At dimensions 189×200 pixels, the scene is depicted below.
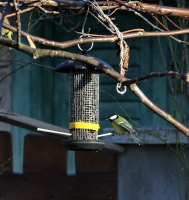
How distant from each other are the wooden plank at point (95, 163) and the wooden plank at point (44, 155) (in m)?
0.12

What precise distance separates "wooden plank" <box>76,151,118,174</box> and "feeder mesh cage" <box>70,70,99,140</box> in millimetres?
844

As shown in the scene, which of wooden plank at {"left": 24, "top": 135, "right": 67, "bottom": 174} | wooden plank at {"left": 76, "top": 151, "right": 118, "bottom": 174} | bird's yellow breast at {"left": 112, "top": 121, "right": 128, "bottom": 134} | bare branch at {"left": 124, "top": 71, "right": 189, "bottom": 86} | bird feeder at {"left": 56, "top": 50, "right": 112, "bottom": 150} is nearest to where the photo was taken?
bare branch at {"left": 124, "top": 71, "right": 189, "bottom": 86}

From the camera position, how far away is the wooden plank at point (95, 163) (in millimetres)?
4480

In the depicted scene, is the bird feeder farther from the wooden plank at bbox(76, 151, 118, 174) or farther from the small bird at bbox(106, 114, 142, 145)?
the wooden plank at bbox(76, 151, 118, 174)

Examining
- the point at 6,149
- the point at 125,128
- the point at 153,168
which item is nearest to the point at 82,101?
the point at 125,128

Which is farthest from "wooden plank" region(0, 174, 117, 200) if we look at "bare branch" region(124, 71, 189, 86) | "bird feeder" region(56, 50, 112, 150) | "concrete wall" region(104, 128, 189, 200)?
"bare branch" region(124, 71, 189, 86)

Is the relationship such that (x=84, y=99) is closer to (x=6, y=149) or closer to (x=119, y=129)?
(x=119, y=129)

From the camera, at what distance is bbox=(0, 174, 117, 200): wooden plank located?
14.9 ft

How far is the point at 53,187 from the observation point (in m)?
4.61

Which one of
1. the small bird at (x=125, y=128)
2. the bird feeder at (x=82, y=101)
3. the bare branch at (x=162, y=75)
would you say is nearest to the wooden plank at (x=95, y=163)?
the small bird at (x=125, y=128)

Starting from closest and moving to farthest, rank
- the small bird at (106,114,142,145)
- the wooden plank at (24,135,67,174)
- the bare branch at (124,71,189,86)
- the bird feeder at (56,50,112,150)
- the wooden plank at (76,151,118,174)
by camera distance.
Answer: the bare branch at (124,71,189,86), the bird feeder at (56,50,112,150), the small bird at (106,114,142,145), the wooden plank at (76,151,118,174), the wooden plank at (24,135,67,174)

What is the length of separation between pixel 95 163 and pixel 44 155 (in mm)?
384

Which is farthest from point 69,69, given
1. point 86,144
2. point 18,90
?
point 18,90

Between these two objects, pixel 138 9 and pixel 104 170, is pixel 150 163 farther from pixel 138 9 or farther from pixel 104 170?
pixel 138 9
